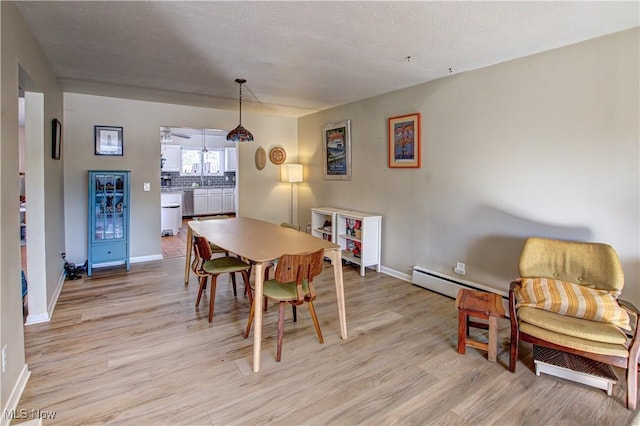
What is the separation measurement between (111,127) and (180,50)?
2.54 m

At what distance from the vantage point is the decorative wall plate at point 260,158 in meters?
6.06

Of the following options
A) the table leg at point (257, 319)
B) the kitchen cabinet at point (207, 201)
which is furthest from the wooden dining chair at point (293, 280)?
the kitchen cabinet at point (207, 201)

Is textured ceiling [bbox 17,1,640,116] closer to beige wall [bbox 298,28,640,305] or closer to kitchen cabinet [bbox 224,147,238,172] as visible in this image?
beige wall [bbox 298,28,640,305]

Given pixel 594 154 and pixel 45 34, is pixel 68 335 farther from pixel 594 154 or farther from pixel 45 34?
pixel 594 154

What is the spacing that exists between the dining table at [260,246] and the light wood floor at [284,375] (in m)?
0.30

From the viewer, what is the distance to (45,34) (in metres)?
2.68

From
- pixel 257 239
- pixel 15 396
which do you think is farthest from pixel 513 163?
pixel 15 396

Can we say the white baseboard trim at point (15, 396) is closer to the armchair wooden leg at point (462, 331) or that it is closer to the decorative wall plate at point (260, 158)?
the armchair wooden leg at point (462, 331)

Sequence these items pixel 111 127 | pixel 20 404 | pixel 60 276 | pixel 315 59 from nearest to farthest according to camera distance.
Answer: pixel 20 404, pixel 315 59, pixel 60 276, pixel 111 127

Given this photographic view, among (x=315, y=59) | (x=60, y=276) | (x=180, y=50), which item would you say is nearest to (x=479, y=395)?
(x=315, y=59)

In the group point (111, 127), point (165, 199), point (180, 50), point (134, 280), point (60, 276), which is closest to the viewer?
point (180, 50)

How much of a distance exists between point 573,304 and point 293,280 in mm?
1828

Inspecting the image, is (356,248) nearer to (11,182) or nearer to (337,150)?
(337,150)

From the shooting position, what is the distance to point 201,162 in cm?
1038
